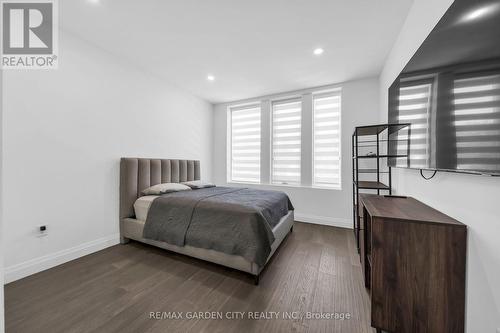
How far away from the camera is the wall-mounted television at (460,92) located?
80 cm

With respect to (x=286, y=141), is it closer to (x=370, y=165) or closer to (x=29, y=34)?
(x=370, y=165)

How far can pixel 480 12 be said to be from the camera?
2.77 feet

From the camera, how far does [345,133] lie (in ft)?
11.1

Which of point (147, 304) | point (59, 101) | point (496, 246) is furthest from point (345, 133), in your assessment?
point (59, 101)

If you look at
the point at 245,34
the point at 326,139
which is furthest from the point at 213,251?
the point at 326,139

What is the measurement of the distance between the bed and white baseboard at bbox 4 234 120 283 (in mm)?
231

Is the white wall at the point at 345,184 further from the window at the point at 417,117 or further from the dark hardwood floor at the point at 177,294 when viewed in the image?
the window at the point at 417,117

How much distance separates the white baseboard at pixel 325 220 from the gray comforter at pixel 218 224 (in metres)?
1.36

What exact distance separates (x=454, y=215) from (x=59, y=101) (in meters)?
3.77

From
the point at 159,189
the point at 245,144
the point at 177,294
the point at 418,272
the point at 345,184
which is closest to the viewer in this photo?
the point at 418,272

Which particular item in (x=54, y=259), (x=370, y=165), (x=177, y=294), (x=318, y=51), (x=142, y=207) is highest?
(x=318, y=51)

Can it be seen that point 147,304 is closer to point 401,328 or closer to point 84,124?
point 401,328

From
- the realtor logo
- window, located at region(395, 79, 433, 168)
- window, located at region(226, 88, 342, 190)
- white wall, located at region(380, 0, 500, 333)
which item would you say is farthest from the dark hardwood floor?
the realtor logo

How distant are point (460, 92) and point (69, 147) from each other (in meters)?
3.49
